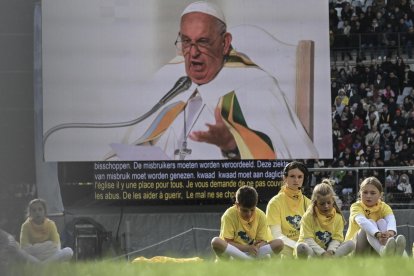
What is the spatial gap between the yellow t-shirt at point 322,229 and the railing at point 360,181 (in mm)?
6250

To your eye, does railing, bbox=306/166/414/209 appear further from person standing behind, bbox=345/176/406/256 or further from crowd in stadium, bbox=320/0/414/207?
person standing behind, bbox=345/176/406/256

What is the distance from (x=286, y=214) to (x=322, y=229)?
72cm

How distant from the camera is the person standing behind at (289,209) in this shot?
8.34 metres

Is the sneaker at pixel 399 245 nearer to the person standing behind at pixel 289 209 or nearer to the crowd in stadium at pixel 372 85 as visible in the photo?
the person standing behind at pixel 289 209

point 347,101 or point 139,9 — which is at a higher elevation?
point 139,9

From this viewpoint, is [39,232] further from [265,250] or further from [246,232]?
[265,250]

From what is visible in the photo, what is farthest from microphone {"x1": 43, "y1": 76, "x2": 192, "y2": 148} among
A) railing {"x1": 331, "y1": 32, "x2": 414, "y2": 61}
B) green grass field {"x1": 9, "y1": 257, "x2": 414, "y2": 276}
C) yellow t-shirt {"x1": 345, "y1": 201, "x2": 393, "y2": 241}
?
green grass field {"x1": 9, "y1": 257, "x2": 414, "y2": 276}

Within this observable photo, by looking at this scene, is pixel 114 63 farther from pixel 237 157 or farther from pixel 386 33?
pixel 386 33

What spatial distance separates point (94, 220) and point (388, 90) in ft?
21.5

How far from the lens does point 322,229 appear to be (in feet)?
25.3

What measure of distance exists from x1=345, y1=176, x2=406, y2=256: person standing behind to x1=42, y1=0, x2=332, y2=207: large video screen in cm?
613

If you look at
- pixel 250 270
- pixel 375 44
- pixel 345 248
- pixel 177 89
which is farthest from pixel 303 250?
pixel 375 44

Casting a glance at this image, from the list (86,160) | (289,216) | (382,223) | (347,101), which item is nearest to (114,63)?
(86,160)

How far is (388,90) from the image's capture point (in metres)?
17.6
